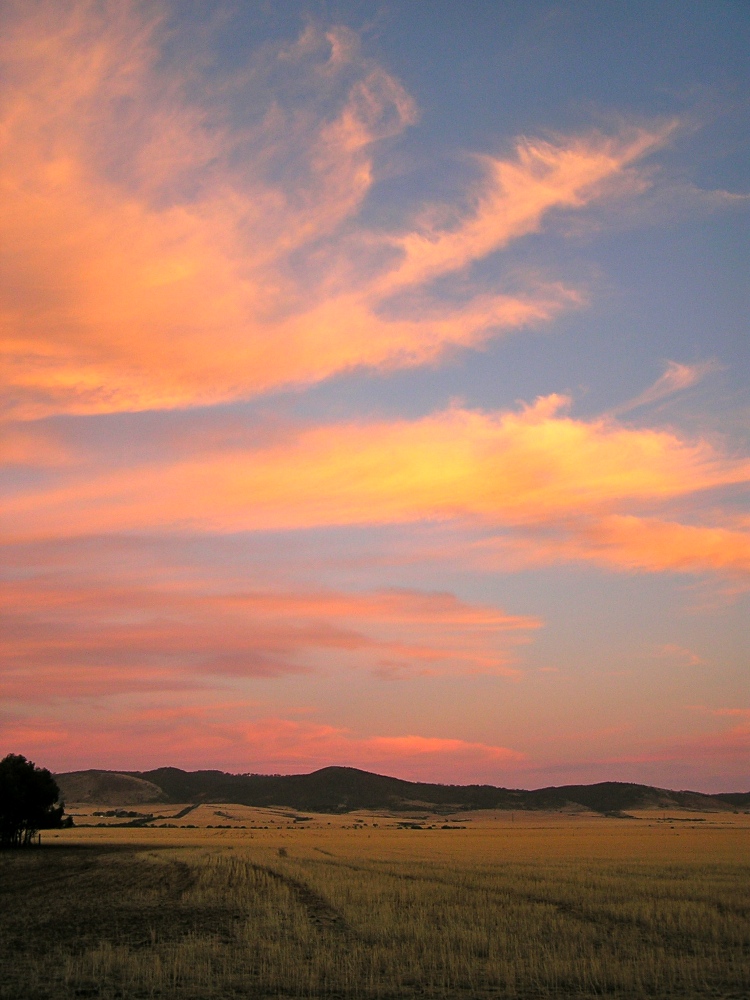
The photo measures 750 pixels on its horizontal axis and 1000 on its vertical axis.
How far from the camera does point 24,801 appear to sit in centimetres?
7888

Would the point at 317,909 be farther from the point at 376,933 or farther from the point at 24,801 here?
the point at 24,801

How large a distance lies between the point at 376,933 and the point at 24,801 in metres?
65.9

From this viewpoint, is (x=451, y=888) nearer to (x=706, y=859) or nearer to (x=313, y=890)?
(x=313, y=890)

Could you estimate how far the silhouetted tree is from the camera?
3078 inches

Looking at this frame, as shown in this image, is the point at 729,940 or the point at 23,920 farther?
the point at 23,920

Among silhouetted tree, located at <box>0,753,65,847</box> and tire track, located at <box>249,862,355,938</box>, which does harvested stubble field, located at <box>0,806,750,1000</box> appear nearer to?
tire track, located at <box>249,862,355,938</box>

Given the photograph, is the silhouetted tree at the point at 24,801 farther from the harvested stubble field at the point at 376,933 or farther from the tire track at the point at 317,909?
the tire track at the point at 317,909

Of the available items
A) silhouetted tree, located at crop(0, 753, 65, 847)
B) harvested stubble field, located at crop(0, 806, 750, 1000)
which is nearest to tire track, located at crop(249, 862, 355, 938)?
harvested stubble field, located at crop(0, 806, 750, 1000)

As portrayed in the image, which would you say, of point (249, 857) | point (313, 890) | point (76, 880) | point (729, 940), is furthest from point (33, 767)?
point (729, 940)

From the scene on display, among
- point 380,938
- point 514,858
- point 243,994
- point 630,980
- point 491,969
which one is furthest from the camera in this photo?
point 514,858

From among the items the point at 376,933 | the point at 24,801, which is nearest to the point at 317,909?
the point at 376,933

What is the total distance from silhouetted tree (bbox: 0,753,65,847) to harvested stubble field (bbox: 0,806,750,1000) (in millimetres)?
35464

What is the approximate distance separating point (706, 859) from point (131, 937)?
4768cm

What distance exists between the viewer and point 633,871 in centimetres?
4644
